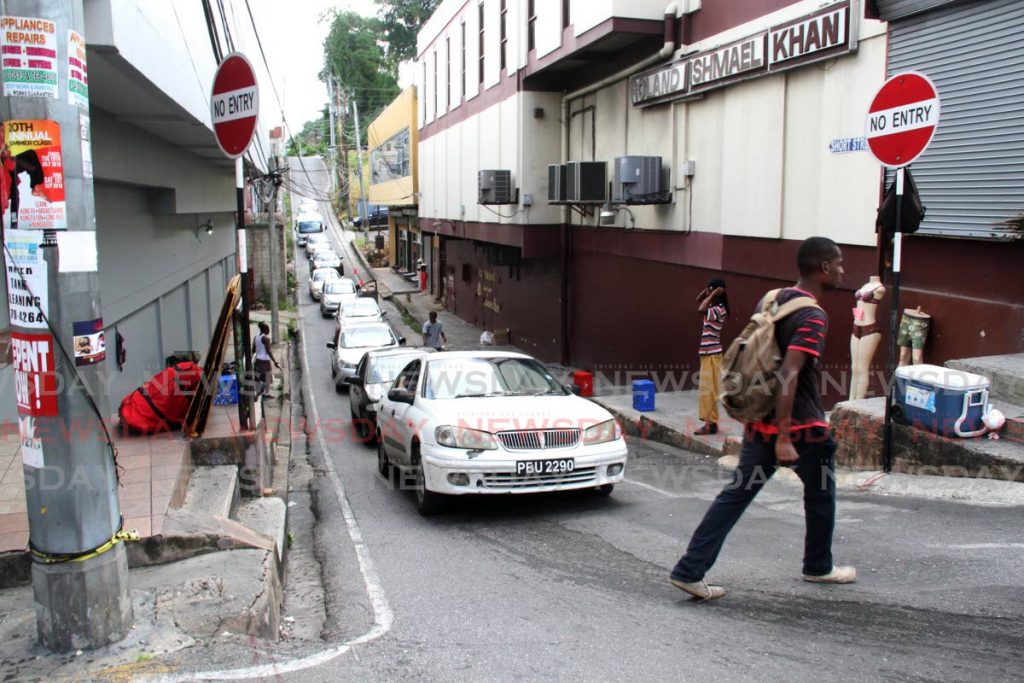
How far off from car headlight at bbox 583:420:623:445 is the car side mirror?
1957 millimetres

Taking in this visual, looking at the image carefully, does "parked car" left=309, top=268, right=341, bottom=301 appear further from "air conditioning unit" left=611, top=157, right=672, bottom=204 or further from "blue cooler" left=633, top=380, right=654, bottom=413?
"blue cooler" left=633, top=380, right=654, bottom=413

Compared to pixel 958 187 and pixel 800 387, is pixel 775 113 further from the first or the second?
pixel 800 387

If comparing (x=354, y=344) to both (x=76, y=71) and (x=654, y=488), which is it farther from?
(x=76, y=71)

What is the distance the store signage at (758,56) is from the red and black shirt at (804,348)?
7549 millimetres

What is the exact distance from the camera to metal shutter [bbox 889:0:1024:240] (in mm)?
8633

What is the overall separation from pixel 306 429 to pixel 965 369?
449 inches

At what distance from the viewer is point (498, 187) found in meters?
21.7

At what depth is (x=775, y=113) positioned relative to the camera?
12.7m

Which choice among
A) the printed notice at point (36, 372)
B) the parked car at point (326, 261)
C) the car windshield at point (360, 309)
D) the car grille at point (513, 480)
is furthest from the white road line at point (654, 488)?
the parked car at point (326, 261)

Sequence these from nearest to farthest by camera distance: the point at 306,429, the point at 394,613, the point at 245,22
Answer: the point at 394,613 → the point at 306,429 → the point at 245,22

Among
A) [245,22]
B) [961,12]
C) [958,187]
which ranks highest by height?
[245,22]

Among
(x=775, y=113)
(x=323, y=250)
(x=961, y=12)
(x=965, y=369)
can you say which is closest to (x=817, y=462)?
(x=965, y=369)

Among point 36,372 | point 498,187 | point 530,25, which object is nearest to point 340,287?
point 498,187

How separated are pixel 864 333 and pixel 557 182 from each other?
387 inches
